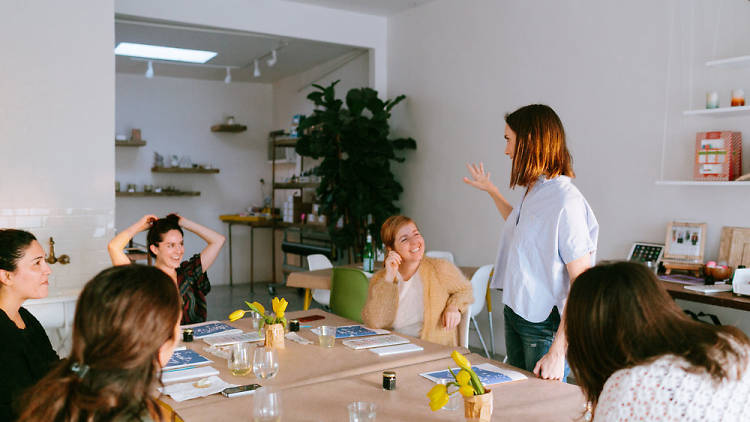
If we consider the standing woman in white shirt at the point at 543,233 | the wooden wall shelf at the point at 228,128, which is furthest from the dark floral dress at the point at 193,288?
the wooden wall shelf at the point at 228,128

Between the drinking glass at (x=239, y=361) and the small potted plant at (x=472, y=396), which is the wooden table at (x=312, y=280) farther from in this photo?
the small potted plant at (x=472, y=396)

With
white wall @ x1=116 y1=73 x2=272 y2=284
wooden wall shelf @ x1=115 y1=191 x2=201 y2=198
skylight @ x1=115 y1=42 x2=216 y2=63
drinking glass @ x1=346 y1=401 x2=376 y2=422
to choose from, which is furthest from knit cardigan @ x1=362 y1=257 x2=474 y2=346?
white wall @ x1=116 y1=73 x2=272 y2=284

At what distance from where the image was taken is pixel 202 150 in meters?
8.77

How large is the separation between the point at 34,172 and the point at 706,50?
13.7 feet

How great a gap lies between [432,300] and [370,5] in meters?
3.90

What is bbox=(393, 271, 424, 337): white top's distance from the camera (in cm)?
289

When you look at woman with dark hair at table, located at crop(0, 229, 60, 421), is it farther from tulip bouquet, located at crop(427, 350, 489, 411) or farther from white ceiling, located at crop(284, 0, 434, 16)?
white ceiling, located at crop(284, 0, 434, 16)

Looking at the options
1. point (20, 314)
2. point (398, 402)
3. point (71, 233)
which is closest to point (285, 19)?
point (71, 233)

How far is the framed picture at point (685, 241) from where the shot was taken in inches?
143

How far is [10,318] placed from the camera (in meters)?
2.21

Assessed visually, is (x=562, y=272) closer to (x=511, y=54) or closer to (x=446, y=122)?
(x=511, y=54)

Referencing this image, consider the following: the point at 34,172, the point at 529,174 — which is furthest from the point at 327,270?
the point at 529,174

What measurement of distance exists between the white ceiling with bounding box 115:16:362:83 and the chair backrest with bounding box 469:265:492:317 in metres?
2.99

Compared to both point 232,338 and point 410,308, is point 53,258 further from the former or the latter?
point 410,308
